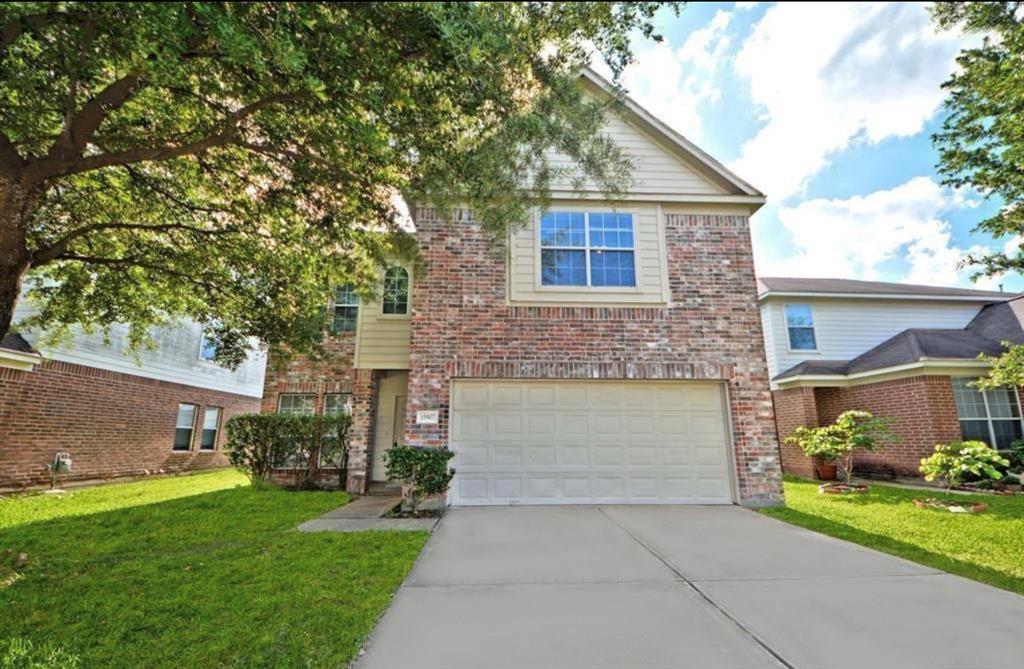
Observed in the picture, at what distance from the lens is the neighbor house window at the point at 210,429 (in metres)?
14.5

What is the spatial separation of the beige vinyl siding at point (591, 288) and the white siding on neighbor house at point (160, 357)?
5151 millimetres

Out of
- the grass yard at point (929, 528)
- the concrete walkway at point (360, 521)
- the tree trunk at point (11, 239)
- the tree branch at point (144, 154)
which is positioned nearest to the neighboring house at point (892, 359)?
the grass yard at point (929, 528)

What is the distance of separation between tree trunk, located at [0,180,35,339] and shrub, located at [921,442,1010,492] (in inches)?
574

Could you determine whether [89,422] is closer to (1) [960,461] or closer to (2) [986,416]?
(1) [960,461]

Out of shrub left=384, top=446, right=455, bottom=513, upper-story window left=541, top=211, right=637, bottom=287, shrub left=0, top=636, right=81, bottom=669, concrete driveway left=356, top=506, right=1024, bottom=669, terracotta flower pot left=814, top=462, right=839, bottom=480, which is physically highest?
upper-story window left=541, top=211, right=637, bottom=287

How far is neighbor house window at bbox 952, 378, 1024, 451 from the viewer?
10.9 metres

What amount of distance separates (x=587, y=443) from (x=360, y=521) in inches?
160

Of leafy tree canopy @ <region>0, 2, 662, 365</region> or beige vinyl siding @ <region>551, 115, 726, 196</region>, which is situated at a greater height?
beige vinyl siding @ <region>551, 115, 726, 196</region>

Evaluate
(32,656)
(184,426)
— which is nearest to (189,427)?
(184,426)

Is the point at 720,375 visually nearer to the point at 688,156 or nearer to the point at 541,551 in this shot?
the point at 688,156

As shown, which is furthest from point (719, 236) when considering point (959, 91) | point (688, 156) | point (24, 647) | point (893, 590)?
point (24, 647)

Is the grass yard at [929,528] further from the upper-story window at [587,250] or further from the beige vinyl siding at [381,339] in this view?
the beige vinyl siding at [381,339]

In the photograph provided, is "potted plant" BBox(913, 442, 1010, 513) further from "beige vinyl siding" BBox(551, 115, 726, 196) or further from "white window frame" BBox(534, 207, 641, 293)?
"beige vinyl siding" BBox(551, 115, 726, 196)

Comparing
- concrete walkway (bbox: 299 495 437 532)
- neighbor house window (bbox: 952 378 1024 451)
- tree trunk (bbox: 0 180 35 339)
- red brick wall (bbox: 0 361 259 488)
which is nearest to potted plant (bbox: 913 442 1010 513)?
neighbor house window (bbox: 952 378 1024 451)
